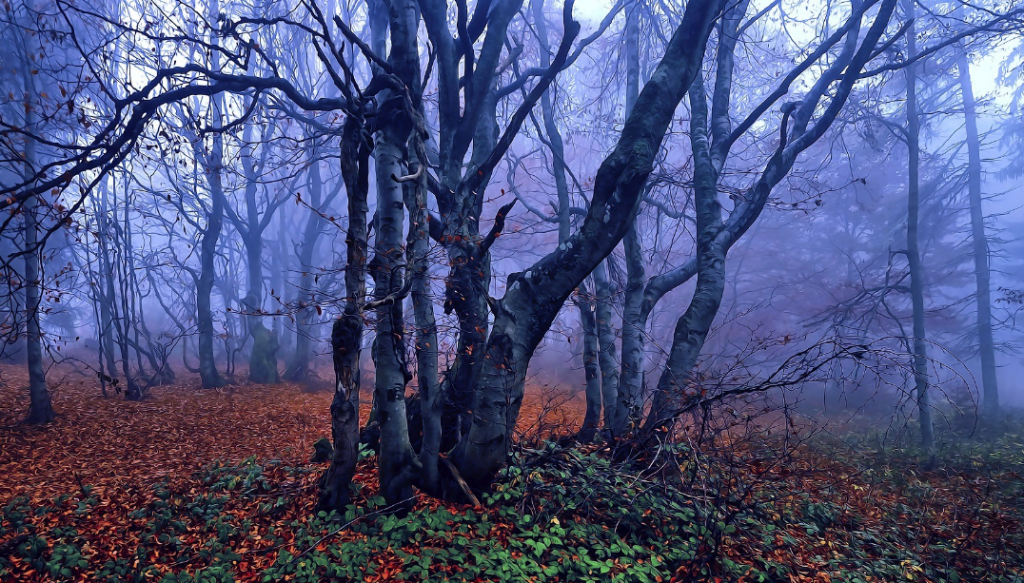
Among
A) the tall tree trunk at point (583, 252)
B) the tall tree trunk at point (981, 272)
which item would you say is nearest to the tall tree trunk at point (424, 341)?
the tall tree trunk at point (583, 252)

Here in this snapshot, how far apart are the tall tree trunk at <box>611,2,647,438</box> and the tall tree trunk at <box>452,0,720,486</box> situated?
83.6 inches

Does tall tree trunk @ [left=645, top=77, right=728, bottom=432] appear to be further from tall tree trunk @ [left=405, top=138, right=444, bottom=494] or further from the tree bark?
tall tree trunk @ [left=405, top=138, right=444, bottom=494]

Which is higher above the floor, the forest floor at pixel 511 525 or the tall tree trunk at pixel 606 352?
the tall tree trunk at pixel 606 352

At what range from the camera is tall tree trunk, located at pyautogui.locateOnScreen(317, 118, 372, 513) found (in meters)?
4.44

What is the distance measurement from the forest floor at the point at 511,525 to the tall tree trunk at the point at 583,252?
0.88 m

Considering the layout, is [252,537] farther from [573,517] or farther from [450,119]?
[450,119]

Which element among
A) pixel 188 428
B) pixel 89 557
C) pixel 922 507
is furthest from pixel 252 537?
pixel 922 507

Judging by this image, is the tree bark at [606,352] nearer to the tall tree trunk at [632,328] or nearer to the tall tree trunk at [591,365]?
the tall tree trunk at [591,365]

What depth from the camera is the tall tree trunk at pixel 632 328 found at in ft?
23.4

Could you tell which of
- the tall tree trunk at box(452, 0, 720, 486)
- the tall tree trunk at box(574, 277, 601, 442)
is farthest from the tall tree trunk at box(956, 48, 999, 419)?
the tall tree trunk at box(452, 0, 720, 486)

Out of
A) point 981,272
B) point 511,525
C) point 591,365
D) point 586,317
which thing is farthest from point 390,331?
point 981,272

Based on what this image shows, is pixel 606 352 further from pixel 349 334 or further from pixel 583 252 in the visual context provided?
pixel 349 334

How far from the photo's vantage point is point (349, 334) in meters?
4.42

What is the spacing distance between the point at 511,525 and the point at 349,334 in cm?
242
